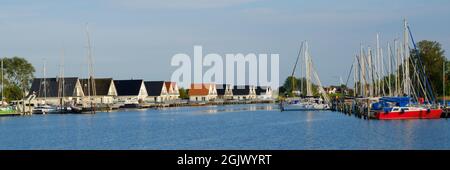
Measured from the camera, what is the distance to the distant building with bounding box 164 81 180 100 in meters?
175

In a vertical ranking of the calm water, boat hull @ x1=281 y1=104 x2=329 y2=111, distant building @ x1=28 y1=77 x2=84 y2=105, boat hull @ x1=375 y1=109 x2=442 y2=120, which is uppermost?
distant building @ x1=28 y1=77 x2=84 y2=105

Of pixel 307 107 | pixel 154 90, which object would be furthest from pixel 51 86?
pixel 307 107

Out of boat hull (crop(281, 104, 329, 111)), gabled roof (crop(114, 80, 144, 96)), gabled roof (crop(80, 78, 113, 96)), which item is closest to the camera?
boat hull (crop(281, 104, 329, 111))

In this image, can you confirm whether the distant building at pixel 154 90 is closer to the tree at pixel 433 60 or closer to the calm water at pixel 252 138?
the tree at pixel 433 60

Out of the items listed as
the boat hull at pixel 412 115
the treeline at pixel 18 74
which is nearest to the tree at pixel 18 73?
the treeline at pixel 18 74

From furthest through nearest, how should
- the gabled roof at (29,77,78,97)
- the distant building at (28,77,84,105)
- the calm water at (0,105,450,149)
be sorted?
the gabled roof at (29,77,78,97), the distant building at (28,77,84,105), the calm water at (0,105,450,149)

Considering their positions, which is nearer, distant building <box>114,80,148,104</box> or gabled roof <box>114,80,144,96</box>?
distant building <box>114,80,148,104</box>

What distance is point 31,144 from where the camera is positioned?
5069 cm

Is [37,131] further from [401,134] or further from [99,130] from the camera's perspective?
[401,134]

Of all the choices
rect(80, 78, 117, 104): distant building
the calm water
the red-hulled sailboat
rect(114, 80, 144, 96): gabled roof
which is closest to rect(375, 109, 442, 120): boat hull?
the red-hulled sailboat

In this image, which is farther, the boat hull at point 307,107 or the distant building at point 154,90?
the distant building at point 154,90

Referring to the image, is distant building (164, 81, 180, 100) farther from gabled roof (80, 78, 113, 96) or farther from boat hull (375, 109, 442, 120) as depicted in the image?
boat hull (375, 109, 442, 120)

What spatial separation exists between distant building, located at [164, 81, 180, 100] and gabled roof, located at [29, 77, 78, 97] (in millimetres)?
42303

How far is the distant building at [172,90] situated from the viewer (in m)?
175
